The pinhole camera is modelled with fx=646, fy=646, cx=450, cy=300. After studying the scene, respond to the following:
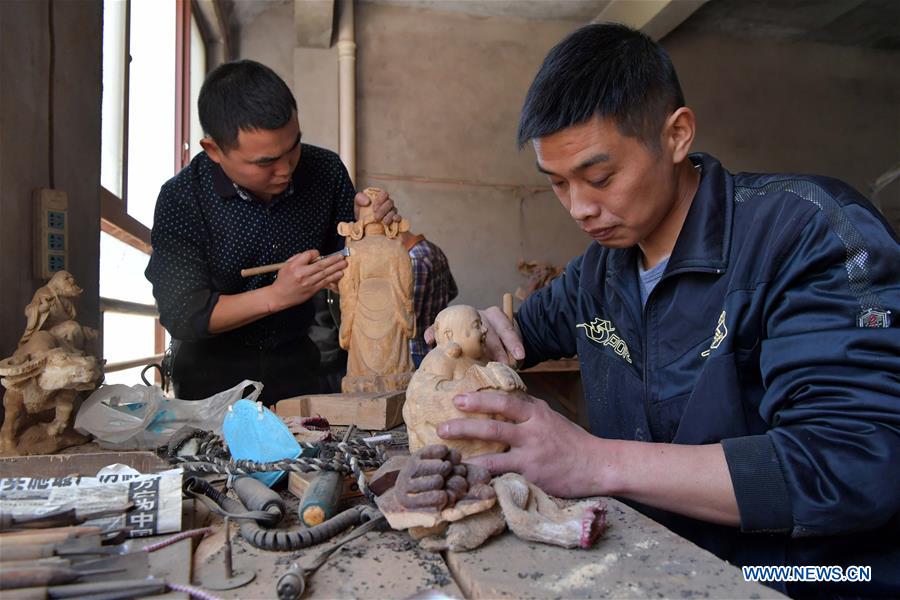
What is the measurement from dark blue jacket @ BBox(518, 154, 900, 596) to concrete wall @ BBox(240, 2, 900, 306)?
4643 mm

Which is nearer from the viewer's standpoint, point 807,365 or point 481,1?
point 807,365

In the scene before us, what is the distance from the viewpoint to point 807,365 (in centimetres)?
135

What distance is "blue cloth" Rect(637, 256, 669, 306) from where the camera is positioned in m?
1.80

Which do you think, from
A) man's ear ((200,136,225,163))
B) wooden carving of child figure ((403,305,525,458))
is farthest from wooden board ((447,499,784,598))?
man's ear ((200,136,225,163))

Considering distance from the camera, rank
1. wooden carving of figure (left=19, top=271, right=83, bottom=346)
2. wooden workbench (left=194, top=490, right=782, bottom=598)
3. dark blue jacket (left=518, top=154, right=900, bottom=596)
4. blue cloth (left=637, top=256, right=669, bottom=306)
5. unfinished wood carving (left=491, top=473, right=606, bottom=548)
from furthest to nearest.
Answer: wooden carving of figure (left=19, top=271, right=83, bottom=346)
blue cloth (left=637, top=256, right=669, bottom=306)
dark blue jacket (left=518, top=154, right=900, bottom=596)
unfinished wood carving (left=491, top=473, right=606, bottom=548)
wooden workbench (left=194, top=490, right=782, bottom=598)

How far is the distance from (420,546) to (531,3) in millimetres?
6245

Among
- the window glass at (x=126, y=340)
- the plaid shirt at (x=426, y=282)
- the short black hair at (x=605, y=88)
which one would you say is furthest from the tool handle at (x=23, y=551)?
the window glass at (x=126, y=340)

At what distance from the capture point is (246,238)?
9.83 feet

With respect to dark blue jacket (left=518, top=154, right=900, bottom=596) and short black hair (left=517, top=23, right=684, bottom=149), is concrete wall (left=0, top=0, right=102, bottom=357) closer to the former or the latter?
short black hair (left=517, top=23, right=684, bottom=149)

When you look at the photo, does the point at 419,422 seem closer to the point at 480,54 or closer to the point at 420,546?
the point at 420,546

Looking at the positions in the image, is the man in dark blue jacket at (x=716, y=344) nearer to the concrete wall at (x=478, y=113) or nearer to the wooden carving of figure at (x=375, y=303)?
the wooden carving of figure at (x=375, y=303)

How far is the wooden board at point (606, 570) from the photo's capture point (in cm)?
99

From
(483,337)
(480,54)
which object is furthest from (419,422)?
(480,54)

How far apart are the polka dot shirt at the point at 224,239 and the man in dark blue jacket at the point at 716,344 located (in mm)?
1737
